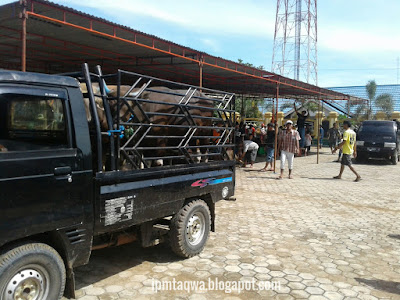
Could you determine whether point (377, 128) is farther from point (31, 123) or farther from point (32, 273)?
point (32, 273)

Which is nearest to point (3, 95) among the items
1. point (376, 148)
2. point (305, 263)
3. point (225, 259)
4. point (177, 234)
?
point (177, 234)

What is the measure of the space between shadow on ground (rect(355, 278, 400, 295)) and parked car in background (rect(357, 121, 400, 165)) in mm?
13405

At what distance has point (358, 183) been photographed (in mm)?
10875

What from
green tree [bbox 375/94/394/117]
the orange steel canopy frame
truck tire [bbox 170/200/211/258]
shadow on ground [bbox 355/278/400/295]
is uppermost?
green tree [bbox 375/94/394/117]

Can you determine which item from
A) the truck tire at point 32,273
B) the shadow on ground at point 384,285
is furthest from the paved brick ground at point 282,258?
the truck tire at point 32,273

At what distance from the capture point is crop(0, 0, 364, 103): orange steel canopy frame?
6568mm

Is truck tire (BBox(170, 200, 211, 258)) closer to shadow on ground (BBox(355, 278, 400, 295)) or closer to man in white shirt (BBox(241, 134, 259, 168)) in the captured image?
shadow on ground (BBox(355, 278, 400, 295))

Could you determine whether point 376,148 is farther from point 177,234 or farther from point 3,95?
point 3,95

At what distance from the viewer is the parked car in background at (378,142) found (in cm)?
1603

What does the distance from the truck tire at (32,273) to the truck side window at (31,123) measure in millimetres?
783

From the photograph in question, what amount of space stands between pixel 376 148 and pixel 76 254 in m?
15.8

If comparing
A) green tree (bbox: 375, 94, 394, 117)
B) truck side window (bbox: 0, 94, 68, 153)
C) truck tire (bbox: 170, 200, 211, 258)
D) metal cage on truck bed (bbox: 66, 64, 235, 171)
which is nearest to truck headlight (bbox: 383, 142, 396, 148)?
metal cage on truck bed (bbox: 66, 64, 235, 171)

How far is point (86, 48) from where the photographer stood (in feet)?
33.7

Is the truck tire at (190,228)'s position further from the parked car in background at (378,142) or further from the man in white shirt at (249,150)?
the parked car in background at (378,142)
